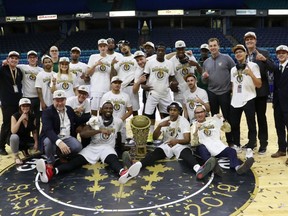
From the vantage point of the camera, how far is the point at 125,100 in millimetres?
4277

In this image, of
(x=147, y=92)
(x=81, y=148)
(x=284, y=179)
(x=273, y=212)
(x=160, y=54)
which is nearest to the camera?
(x=273, y=212)

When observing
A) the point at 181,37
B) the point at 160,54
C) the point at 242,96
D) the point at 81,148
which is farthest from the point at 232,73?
the point at 181,37

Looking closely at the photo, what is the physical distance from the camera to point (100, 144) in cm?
383

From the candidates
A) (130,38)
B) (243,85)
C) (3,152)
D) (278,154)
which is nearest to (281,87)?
(243,85)

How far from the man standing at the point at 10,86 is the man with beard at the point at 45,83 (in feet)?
1.01

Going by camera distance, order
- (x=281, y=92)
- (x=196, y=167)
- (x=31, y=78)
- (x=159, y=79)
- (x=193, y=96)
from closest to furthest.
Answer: (x=196, y=167)
(x=281, y=92)
(x=193, y=96)
(x=159, y=79)
(x=31, y=78)

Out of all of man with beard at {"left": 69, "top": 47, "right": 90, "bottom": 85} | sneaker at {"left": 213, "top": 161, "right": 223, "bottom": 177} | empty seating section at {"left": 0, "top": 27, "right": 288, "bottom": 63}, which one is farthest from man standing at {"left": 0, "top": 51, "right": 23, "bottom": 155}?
empty seating section at {"left": 0, "top": 27, "right": 288, "bottom": 63}

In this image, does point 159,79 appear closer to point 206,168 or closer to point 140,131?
point 140,131

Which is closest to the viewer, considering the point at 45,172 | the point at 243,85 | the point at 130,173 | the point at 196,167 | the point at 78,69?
the point at 130,173

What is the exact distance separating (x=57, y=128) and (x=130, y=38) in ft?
A: 51.4

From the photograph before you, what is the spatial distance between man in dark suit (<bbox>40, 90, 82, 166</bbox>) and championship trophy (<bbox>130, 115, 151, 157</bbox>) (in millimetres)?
790

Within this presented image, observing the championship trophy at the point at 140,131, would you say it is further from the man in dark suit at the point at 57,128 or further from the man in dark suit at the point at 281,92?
the man in dark suit at the point at 281,92

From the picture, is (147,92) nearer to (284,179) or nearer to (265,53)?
(265,53)

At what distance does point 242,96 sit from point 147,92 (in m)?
1.48
